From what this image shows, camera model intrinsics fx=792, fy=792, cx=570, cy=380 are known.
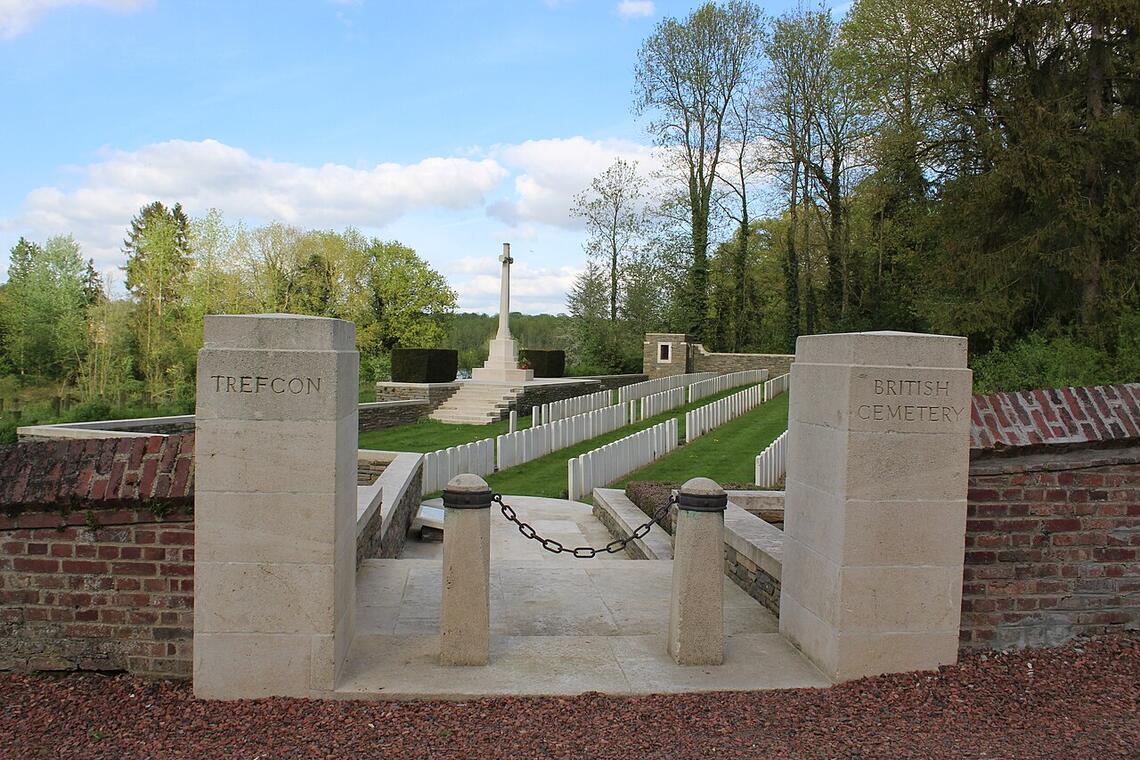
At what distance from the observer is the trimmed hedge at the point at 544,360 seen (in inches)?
1248

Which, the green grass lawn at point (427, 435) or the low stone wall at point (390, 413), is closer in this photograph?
the green grass lawn at point (427, 435)

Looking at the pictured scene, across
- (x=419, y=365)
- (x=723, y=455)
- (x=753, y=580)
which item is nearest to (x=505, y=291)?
(x=419, y=365)

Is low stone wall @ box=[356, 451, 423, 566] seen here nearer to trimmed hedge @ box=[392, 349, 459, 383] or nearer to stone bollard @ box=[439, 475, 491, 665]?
stone bollard @ box=[439, 475, 491, 665]

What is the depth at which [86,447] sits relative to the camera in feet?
12.9

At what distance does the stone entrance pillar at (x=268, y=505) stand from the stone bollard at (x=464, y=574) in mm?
549

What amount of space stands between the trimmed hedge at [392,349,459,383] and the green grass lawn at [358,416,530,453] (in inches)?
83.4

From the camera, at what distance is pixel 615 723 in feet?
11.4

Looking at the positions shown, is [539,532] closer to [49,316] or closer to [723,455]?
[723,455]

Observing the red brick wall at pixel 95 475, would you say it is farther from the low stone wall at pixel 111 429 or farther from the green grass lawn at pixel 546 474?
the green grass lawn at pixel 546 474

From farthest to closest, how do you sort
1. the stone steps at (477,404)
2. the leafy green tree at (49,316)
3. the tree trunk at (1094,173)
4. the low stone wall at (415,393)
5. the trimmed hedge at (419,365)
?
the leafy green tree at (49,316)
the trimmed hedge at (419,365)
the low stone wall at (415,393)
the stone steps at (477,404)
the tree trunk at (1094,173)

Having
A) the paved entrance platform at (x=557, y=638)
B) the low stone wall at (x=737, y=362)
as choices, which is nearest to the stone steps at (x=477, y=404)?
the low stone wall at (x=737, y=362)

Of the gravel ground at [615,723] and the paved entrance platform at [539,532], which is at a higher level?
the gravel ground at [615,723]

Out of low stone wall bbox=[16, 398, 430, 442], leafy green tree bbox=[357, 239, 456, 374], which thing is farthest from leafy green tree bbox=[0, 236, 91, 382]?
low stone wall bbox=[16, 398, 430, 442]

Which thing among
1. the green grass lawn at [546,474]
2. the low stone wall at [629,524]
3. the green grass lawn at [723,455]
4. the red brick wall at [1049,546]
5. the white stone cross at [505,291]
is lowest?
the green grass lawn at [546,474]
